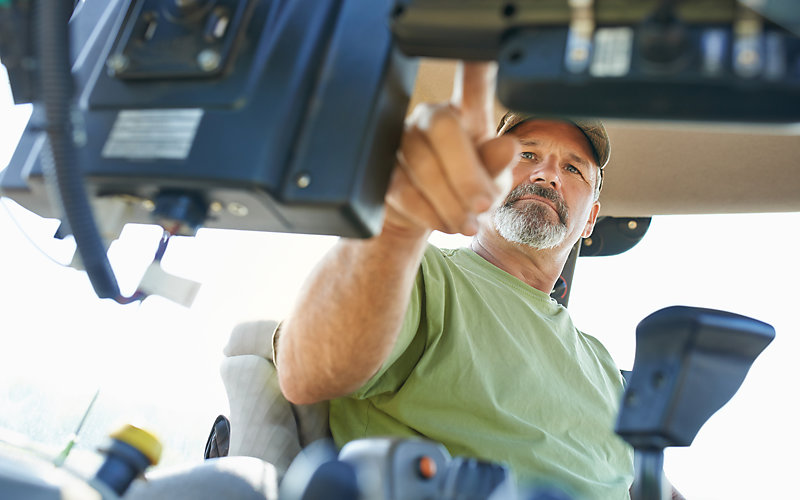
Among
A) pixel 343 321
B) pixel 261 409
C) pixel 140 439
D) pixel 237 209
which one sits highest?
pixel 237 209

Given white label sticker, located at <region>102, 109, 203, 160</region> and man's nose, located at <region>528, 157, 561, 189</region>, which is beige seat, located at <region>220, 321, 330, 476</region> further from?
man's nose, located at <region>528, 157, 561, 189</region>

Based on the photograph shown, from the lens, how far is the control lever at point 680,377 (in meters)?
0.61

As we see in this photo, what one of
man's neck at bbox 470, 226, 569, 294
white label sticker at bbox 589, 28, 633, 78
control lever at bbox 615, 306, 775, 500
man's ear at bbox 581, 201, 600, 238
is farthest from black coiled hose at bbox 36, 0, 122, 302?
man's ear at bbox 581, 201, 600, 238

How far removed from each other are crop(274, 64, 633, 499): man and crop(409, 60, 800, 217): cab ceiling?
0.33 feet

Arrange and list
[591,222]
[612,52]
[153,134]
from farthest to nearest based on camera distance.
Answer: [591,222]
[153,134]
[612,52]

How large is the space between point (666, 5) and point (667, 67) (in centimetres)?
4

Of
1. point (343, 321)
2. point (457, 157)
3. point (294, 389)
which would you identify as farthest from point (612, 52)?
point (294, 389)

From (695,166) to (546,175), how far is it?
407 millimetres

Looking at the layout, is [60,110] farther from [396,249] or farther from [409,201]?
[396,249]

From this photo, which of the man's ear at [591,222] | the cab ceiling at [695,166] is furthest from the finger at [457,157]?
the man's ear at [591,222]

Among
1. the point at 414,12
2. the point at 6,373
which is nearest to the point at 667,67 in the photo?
the point at 414,12

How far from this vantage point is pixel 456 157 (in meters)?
0.66

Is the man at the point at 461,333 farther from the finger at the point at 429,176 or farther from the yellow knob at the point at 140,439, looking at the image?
the yellow knob at the point at 140,439

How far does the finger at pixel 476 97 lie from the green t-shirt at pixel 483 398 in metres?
0.66
